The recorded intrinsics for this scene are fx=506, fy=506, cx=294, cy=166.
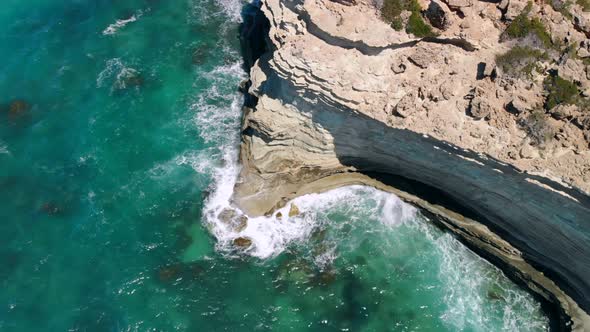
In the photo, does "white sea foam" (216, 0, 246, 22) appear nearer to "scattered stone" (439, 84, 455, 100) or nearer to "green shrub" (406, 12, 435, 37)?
"green shrub" (406, 12, 435, 37)

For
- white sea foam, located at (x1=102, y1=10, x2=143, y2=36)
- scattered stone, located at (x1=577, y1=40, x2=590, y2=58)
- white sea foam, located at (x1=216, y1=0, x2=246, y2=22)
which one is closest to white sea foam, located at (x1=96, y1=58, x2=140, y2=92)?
white sea foam, located at (x1=102, y1=10, x2=143, y2=36)

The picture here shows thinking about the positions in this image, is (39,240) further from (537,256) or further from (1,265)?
(537,256)

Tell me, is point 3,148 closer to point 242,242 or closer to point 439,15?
point 242,242

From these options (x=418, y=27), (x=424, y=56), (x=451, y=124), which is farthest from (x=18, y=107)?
(x=451, y=124)

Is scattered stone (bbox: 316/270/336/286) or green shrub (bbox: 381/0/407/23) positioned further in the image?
scattered stone (bbox: 316/270/336/286)

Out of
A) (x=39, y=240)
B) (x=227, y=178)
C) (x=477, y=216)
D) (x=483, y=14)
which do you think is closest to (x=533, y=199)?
(x=477, y=216)

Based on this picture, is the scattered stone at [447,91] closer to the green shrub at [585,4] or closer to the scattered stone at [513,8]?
the scattered stone at [513,8]

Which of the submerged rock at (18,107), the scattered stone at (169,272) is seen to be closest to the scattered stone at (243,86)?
the scattered stone at (169,272)
